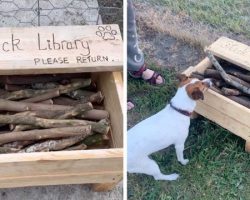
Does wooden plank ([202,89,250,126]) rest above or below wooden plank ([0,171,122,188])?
above

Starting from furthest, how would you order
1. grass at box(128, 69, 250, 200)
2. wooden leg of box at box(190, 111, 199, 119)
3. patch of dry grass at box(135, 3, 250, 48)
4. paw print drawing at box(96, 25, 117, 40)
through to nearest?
patch of dry grass at box(135, 3, 250, 48) < wooden leg of box at box(190, 111, 199, 119) < grass at box(128, 69, 250, 200) < paw print drawing at box(96, 25, 117, 40)

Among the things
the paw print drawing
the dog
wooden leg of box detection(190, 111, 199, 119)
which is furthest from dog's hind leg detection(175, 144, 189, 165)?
the paw print drawing

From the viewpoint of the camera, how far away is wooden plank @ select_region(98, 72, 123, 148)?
1447 millimetres

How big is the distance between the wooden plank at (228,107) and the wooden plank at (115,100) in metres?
0.32

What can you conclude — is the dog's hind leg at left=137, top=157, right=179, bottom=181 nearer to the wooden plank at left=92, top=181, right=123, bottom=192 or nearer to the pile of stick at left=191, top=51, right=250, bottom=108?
the wooden plank at left=92, top=181, right=123, bottom=192

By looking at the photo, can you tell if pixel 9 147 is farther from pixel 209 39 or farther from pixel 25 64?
pixel 209 39

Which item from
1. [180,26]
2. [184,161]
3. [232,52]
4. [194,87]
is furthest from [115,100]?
[180,26]

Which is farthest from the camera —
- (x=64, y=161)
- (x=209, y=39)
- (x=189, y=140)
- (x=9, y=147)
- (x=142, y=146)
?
(x=209, y=39)

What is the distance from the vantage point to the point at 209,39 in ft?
7.16

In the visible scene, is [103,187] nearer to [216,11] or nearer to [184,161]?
[184,161]

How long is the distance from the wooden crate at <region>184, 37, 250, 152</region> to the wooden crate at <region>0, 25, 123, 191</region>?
1.10ft

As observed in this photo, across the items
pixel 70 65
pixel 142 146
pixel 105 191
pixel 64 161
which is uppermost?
pixel 70 65

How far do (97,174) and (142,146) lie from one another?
0.71 feet

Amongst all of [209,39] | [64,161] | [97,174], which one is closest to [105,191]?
[97,174]
